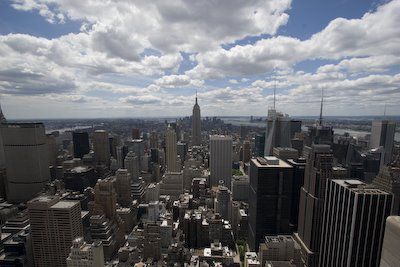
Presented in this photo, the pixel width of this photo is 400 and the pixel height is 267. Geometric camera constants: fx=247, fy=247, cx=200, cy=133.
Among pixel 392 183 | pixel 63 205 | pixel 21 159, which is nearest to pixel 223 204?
pixel 63 205

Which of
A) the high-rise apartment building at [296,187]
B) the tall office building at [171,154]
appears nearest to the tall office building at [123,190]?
the tall office building at [171,154]

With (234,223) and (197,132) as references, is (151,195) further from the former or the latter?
(197,132)

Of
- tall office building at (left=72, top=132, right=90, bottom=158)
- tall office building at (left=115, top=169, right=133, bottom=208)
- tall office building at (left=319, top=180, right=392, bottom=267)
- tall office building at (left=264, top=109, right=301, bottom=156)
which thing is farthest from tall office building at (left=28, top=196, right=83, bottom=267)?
tall office building at (left=264, top=109, right=301, bottom=156)

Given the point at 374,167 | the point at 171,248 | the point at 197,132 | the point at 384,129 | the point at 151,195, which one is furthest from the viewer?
the point at 197,132

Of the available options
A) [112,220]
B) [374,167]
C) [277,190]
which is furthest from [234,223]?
[374,167]

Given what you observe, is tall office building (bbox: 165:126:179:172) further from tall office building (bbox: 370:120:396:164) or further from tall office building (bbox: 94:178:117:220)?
tall office building (bbox: 370:120:396:164)

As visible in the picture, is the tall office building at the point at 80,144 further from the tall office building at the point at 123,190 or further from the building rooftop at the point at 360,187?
the building rooftop at the point at 360,187

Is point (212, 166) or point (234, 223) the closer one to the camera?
point (234, 223)
